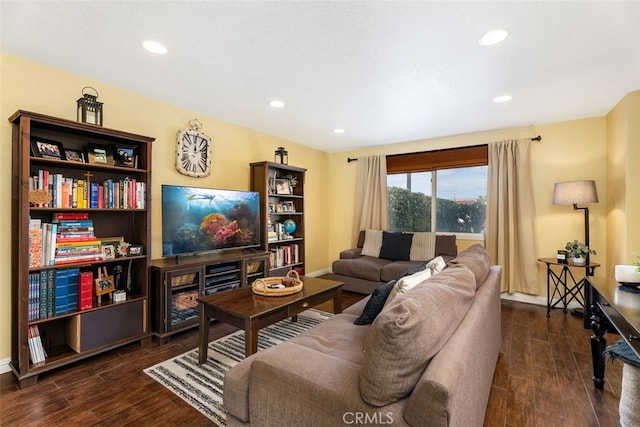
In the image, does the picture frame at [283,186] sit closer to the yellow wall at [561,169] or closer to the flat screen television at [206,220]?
the flat screen television at [206,220]

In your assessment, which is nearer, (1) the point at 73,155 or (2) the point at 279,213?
(1) the point at 73,155

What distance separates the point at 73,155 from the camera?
240cm

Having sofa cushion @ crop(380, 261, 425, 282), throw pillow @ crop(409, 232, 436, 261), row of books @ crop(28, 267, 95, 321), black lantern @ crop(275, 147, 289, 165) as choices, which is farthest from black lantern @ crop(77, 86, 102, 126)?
throw pillow @ crop(409, 232, 436, 261)

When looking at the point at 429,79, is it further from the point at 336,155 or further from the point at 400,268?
the point at 336,155

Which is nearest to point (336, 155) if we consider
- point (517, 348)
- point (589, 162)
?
point (589, 162)

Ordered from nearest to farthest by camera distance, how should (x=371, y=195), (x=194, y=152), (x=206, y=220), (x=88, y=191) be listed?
(x=88, y=191) → (x=206, y=220) → (x=194, y=152) → (x=371, y=195)

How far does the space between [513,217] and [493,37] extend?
2.72 metres

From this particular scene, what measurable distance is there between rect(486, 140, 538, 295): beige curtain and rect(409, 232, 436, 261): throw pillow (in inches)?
29.6

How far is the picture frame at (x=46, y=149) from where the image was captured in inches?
86.4

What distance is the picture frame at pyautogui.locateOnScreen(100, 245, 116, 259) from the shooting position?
2.48 meters

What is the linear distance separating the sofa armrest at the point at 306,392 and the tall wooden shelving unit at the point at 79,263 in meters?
1.82

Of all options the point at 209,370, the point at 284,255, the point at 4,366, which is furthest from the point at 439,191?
the point at 4,366

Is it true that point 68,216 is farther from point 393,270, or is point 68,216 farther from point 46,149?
point 393,270

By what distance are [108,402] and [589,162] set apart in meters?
5.27
